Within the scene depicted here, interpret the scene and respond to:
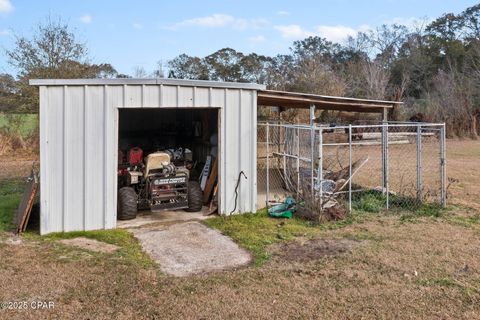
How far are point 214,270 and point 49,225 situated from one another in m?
2.77

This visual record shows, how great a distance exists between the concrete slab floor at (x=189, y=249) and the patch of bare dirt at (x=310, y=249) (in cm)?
46

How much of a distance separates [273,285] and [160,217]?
3490 mm

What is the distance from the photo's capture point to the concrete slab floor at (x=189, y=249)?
5.04m

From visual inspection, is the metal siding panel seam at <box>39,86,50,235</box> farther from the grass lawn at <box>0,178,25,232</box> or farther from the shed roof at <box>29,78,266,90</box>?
the grass lawn at <box>0,178,25,232</box>

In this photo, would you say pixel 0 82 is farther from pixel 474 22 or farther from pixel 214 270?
pixel 474 22

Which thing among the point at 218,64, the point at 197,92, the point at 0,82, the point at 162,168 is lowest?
the point at 162,168

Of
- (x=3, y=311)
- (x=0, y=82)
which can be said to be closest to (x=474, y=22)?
(x=0, y=82)

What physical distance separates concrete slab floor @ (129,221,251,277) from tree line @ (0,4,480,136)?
3536mm

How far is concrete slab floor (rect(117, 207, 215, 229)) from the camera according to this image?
274 inches

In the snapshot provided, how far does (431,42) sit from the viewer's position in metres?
42.8

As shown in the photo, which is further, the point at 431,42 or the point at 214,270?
the point at 431,42

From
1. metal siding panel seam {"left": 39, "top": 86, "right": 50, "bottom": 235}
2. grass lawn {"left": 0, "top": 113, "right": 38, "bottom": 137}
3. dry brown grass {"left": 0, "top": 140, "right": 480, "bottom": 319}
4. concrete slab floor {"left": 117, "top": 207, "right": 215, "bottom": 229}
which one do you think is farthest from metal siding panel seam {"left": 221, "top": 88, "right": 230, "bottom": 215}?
grass lawn {"left": 0, "top": 113, "right": 38, "bottom": 137}

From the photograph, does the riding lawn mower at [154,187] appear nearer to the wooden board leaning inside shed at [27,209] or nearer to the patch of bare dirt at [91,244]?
the patch of bare dirt at [91,244]

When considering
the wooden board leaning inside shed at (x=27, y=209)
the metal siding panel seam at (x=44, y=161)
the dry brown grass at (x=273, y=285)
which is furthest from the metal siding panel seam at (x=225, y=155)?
the wooden board leaning inside shed at (x=27, y=209)
